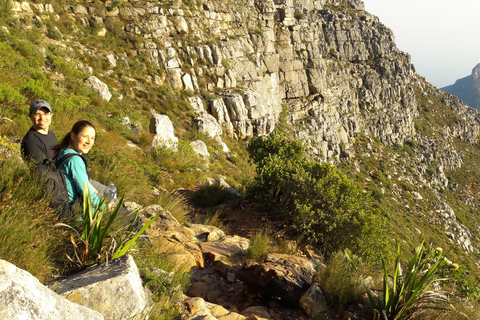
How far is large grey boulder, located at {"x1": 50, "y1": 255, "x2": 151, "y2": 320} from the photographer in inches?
80.3

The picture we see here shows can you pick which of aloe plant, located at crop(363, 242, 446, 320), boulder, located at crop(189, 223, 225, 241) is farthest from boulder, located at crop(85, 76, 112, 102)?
aloe plant, located at crop(363, 242, 446, 320)

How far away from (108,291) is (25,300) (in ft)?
2.74

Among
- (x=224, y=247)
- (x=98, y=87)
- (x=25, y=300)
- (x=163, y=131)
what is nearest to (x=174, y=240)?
(x=224, y=247)

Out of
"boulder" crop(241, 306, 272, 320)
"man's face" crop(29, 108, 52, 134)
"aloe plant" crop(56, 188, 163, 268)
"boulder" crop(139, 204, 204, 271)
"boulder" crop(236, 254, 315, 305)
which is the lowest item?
"boulder" crop(241, 306, 272, 320)

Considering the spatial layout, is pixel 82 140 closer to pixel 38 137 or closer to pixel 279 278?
pixel 38 137

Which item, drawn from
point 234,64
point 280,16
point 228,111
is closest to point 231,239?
point 228,111

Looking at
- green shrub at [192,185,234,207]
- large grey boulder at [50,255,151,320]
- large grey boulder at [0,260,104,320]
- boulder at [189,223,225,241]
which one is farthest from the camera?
green shrub at [192,185,234,207]

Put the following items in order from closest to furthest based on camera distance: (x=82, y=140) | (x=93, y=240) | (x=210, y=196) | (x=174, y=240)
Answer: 1. (x=93, y=240)
2. (x=82, y=140)
3. (x=174, y=240)
4. (x=210, y=196)

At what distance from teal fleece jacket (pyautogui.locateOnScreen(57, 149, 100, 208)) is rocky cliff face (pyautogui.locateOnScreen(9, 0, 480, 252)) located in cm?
1525

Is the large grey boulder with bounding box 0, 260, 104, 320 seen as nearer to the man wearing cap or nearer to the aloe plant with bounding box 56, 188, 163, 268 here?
the aloe plant with bounding box 56, 188, 163, 268

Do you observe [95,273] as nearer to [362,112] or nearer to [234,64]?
[234,64]

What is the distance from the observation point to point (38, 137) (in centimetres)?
360

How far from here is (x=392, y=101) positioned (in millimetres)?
64750

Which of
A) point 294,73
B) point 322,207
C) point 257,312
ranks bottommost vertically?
point 257,312
